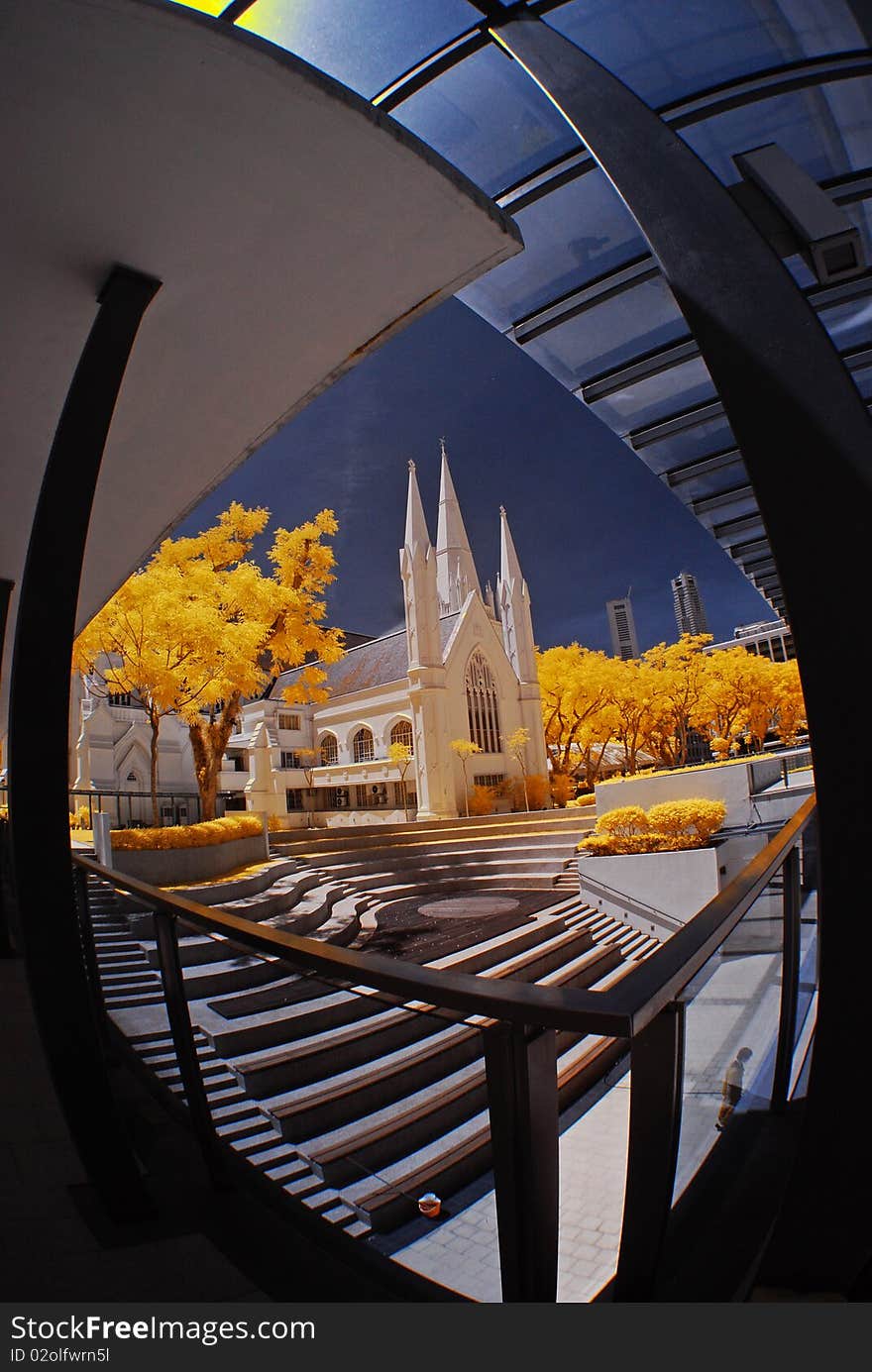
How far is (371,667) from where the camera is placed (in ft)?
153

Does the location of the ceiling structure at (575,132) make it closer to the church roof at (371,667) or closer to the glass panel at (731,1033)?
the glass panel at (731,1033)

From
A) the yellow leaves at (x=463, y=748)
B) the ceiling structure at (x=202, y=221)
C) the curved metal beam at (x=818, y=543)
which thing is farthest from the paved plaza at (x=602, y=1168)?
the yellow leaves at (x=463, y=748)

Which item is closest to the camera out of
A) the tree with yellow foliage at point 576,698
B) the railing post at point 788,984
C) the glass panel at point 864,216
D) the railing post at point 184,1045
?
the railing post at point 788,984

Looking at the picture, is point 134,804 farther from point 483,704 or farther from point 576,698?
point 576,698

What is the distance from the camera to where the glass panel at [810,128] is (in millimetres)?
2637

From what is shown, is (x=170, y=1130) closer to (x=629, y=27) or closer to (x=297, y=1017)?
(x=297, y=1017)

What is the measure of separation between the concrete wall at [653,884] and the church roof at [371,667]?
2822cm

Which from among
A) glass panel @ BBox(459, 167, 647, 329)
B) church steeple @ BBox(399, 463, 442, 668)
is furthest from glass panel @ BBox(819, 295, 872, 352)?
church steeple @ BBox(399, 463, 442, 668)

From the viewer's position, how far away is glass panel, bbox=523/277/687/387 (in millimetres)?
3777

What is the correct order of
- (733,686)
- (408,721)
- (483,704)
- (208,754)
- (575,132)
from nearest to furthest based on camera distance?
(575,132) < (208,754) < (733,686) < (483,704) < (408,721)

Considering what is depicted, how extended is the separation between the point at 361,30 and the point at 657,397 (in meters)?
2.78

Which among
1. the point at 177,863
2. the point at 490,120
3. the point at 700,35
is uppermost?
the point at 490,120

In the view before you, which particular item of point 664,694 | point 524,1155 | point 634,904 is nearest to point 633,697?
point 664,694
